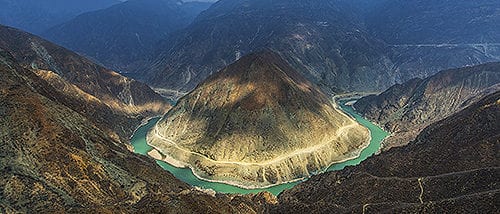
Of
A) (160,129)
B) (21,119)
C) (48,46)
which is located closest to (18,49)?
(48,46)

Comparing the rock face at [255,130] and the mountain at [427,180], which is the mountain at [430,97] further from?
the mountain at [427,180]

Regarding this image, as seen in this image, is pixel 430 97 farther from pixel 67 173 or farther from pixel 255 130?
pixel 67 173

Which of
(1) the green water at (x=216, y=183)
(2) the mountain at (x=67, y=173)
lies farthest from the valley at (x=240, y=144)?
(1) the green water at (x=216, y=183)

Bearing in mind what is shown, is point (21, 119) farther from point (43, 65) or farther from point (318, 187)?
point (43, 65)

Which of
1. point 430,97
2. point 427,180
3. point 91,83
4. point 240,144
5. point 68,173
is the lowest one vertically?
point 430,97

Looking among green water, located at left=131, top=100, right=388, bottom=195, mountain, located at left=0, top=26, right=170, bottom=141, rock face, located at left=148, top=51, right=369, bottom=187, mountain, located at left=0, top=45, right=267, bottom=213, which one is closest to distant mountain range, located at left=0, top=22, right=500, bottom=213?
mountain, located at left=0, top=45, right=267, bottom=213

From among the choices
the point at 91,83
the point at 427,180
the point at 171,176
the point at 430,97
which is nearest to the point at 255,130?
the point at 171,176
